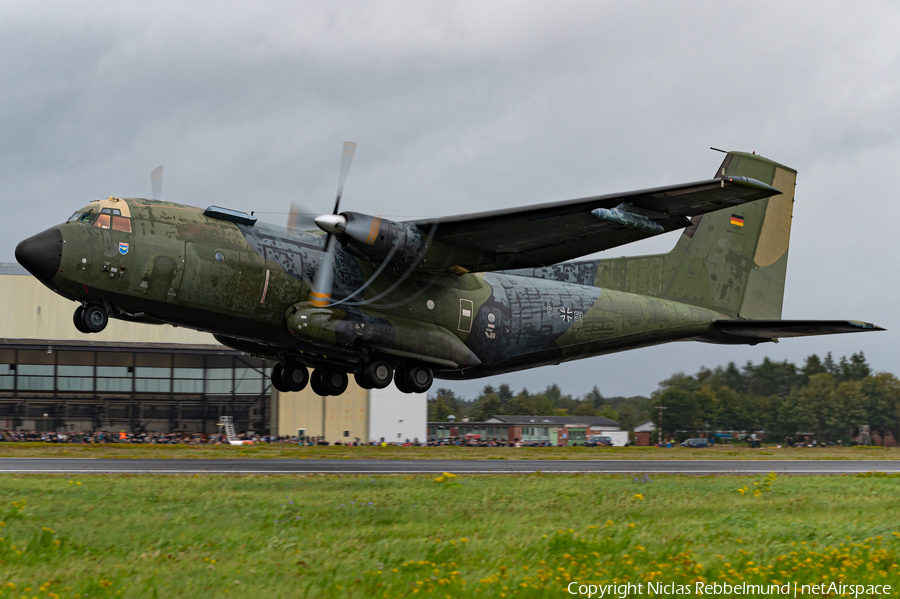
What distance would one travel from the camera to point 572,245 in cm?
2073

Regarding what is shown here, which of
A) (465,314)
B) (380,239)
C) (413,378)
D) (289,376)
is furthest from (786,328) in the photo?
(289,376)

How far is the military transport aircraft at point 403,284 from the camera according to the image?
17.3m

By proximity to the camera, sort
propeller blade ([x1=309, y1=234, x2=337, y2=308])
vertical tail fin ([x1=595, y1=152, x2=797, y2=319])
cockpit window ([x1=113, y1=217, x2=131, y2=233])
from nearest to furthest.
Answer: cockpit window ([x1=113, y1=217, x2=131, y2=233]), propeller blade ([x1=309, y1=234, x2=337, y2=308]), vertical tail fin ([x1=595, y1=152, x2=797, y2=319])

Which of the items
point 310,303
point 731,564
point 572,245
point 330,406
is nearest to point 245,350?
point 310,303

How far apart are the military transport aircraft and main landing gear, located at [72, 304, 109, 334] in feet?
0.11

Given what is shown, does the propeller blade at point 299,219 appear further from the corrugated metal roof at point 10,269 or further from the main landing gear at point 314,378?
the corrugated metal roof at point 10,269

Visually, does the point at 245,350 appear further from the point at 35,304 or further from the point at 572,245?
the point at 35,304

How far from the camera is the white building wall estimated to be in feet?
181

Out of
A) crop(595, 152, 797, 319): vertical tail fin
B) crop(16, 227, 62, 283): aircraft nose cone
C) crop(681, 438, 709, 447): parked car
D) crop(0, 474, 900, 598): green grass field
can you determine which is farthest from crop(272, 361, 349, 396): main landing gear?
crop(681, 438, 709, 447): parked car

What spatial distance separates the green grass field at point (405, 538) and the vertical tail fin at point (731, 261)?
11.3m

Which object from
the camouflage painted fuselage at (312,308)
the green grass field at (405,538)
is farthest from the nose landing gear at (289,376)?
the green grass field at (405,538)

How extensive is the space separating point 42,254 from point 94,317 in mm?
1776

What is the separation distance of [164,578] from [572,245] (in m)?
15.0

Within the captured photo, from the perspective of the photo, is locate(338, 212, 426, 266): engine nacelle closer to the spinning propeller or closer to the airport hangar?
the spinning propeller
